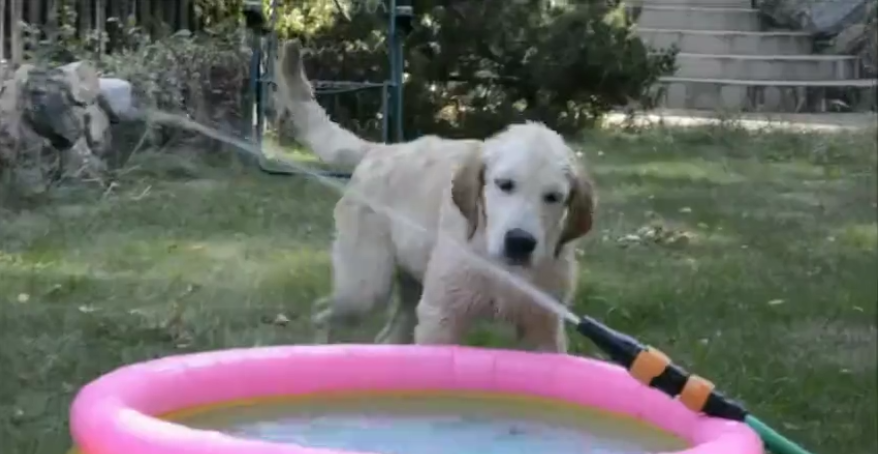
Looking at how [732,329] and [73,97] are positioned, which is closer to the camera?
[732,329]

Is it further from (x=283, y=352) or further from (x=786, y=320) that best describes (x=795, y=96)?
(x=283, y=352)

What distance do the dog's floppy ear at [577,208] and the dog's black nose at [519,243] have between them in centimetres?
16

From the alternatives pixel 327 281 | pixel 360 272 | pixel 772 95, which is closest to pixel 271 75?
pixel 327 281

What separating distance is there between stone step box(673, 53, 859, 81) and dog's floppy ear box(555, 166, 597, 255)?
716 centimetres

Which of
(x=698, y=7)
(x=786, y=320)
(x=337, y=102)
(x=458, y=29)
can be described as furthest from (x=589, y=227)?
(x=698, y=7)

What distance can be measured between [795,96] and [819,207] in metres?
3.71

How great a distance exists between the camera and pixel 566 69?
8.36 metres

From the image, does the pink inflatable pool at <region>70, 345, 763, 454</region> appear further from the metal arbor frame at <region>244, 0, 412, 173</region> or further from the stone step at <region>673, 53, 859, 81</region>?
the stone step at <region>673, 53, 859, 81</region>

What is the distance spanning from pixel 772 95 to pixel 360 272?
7.34 metres

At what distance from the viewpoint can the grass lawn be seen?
3.61 meters

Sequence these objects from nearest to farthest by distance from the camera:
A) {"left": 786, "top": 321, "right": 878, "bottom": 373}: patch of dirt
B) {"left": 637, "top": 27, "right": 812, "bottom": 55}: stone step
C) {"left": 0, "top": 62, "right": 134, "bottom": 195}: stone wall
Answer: {"left": 786, "top": 321, "right": 878, "bottom": 373}: patch of dirt → {"left": 0, "top": 62, "right": 134, "bottom": 195}: stone wall → {"left": 637, "top": 27, "right": 812, "bottom": 55}: stone step

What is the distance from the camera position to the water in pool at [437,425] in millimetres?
2779

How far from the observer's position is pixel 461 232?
3.16 metres

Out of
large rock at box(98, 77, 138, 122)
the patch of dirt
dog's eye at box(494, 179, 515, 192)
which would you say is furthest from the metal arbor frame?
dog's eye at box(494, 179, 515, 192)
